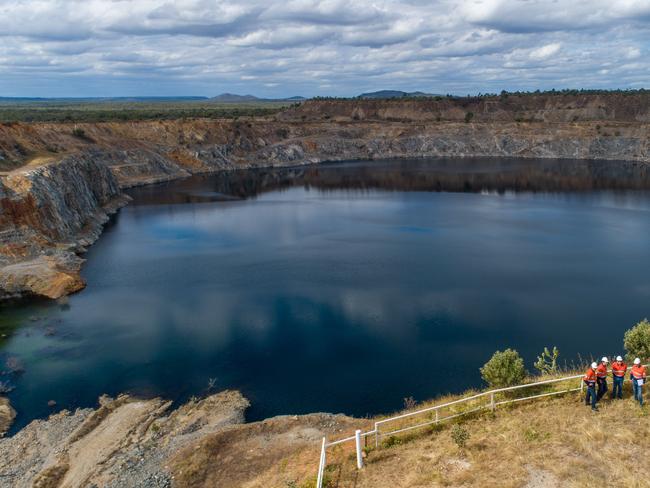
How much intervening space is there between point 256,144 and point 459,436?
12200cm

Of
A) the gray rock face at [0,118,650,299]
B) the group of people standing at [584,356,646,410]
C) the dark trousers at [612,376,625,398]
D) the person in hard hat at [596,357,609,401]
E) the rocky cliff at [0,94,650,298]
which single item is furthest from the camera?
the rocky cliff at [0,94,650,298]

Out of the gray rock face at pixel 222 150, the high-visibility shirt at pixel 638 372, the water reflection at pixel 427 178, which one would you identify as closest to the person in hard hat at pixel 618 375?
the high-visibility shirt at pixel 638 372

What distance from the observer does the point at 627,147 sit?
12525 centimetres

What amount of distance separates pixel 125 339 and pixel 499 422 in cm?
2387

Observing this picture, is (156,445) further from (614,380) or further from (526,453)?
(614,380)

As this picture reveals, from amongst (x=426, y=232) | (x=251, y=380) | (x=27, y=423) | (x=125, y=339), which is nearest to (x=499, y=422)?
(x=251, y=380)

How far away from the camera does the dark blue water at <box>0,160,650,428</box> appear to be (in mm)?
28922

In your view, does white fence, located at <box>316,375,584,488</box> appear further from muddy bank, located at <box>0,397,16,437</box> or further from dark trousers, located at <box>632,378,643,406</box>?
muddy bank, located at <box>0,397,16,437</box>

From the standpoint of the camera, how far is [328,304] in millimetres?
38750

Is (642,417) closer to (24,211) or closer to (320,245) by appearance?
(320,245)

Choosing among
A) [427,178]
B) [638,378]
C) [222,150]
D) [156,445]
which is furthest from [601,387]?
[222,150]

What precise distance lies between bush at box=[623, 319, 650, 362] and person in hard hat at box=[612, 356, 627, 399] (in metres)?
5.23

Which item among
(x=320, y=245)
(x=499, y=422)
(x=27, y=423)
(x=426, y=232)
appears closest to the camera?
(x=499, y=422)

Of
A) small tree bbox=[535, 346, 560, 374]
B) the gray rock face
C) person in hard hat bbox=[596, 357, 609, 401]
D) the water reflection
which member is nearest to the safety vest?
person in hard hat bbox=[596, 357, 609, 401]
